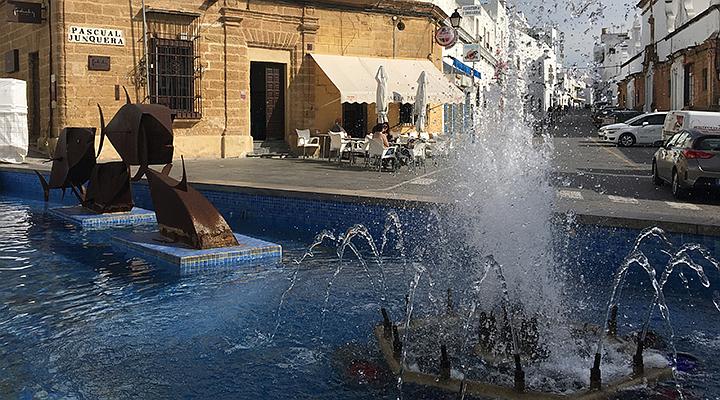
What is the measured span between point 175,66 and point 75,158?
9.36 meters

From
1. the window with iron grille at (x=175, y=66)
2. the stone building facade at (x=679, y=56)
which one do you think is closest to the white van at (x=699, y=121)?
the stone building facade at (x=679, y=56)

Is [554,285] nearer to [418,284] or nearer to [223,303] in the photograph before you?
[418,284]

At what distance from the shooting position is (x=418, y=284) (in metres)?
6.87

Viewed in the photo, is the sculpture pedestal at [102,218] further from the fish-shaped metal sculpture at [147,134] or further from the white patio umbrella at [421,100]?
the white patio umbrella at [421,100]

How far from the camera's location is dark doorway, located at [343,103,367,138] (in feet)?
79.9

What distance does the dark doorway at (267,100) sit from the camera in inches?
869

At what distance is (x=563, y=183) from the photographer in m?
13.9

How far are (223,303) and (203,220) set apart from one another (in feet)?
5.83

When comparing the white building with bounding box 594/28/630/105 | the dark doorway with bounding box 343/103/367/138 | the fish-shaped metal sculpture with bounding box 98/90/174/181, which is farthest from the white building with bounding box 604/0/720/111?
the fish-shaped metal sculpture with bounding box 98/90/174/181

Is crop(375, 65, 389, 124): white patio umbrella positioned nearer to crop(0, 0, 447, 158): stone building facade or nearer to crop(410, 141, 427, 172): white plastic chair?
crop(0, 0, 447, 158): stone building facade

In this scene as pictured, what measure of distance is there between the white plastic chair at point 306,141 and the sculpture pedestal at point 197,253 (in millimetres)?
12711

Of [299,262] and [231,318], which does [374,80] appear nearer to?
[299,262]

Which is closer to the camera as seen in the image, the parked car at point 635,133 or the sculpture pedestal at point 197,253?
the sculpture pedestal at point 197,253

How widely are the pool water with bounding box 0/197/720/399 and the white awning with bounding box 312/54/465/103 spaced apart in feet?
44.3
